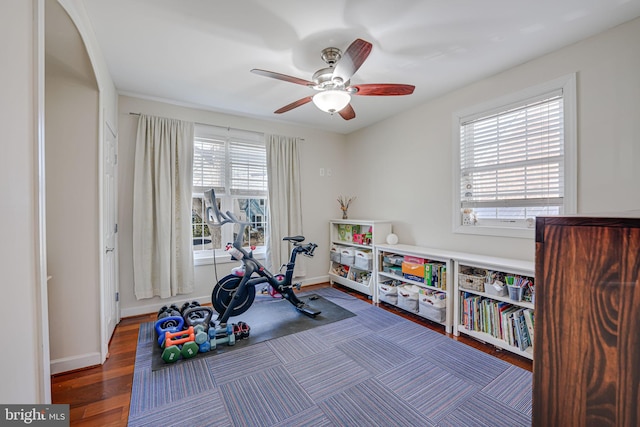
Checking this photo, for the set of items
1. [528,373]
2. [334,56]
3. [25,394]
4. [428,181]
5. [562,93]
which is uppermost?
[334,56]

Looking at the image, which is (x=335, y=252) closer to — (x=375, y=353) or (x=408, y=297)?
(x=408, y=297)

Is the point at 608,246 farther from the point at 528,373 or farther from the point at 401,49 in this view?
the point at 401,49

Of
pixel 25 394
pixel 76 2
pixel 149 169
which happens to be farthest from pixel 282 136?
pixel 25 394

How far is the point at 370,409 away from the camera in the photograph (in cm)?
173

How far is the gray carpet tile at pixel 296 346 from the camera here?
2.37m

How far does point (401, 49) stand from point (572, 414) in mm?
2491

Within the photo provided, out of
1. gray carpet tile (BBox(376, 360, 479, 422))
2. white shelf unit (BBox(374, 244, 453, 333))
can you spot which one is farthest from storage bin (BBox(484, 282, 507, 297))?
gray carpet tile (BBox(376, 360, 479, 422))

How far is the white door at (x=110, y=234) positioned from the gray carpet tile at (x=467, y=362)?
288 centimetres

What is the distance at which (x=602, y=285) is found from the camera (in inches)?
24.3

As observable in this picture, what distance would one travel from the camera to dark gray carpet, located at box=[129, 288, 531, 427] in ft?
5.46

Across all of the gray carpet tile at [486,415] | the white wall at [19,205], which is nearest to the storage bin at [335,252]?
the gray carpet tile at [486,415]

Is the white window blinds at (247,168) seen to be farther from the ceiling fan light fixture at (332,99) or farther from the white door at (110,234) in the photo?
the ceiling fan light fixture at (332,99)

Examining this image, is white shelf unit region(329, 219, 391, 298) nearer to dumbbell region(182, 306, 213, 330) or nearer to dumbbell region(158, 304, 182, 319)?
dumbbell region(182, 306, 213, 330)

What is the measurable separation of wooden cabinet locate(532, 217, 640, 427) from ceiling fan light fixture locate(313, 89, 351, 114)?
1.82 metres
